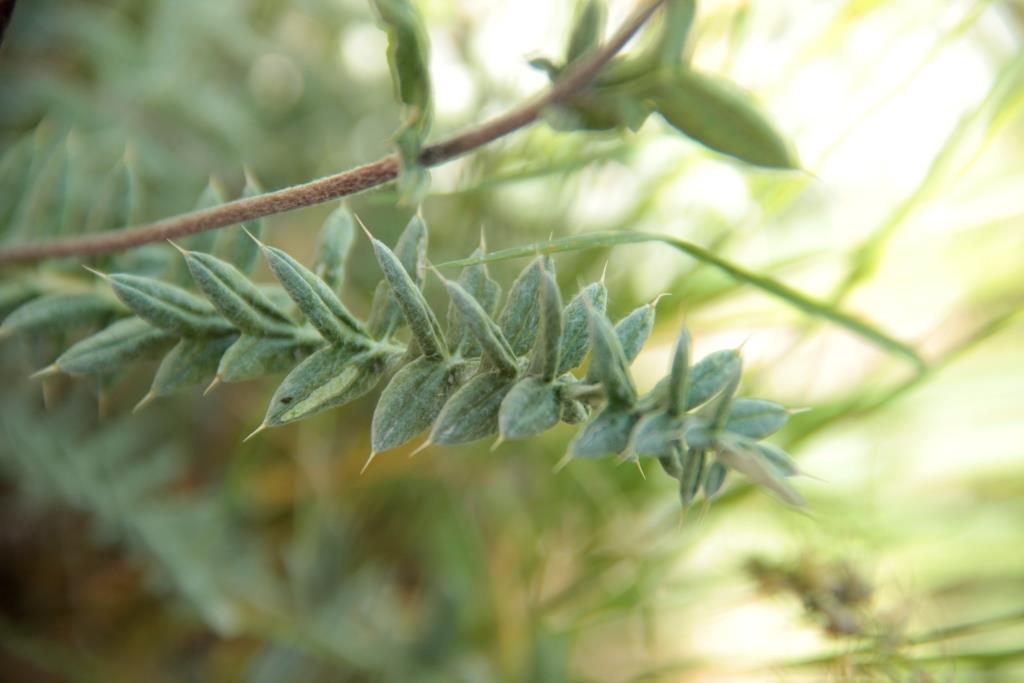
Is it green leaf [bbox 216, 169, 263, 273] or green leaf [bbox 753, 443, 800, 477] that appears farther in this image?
green leaf [bbox 216, 169, 263, 273]

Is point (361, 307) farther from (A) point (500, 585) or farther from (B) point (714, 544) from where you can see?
(B) point (714, 544)

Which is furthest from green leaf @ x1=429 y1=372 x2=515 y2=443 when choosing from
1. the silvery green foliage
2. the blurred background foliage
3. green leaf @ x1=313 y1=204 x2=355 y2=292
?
the blurred background foliage

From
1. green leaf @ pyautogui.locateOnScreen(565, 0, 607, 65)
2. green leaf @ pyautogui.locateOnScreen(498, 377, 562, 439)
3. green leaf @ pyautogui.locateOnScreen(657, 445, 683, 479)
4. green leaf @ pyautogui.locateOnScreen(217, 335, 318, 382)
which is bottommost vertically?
green leaf @ pyautogui.locateOnScreen(217, 335, 318, 382)

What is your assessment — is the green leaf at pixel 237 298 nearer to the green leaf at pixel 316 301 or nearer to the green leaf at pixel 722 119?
the green leaf at pixel 316 301

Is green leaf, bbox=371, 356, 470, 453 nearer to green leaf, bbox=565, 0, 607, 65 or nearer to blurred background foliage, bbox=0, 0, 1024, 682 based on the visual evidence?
green leaf, bbox=565, 0, 607, 65

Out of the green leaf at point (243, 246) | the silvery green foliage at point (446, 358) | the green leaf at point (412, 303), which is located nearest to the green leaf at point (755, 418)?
the silvery green foliage at point (446, 358)
